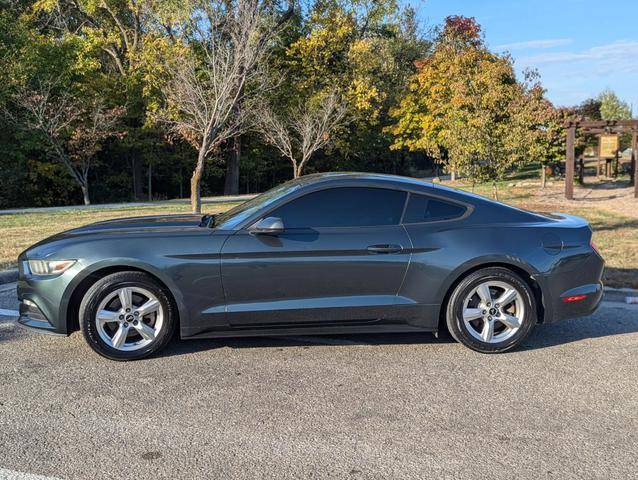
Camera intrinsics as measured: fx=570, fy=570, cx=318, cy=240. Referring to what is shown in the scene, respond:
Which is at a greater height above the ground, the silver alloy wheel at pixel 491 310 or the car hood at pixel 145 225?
the car hood at pixel 145 225

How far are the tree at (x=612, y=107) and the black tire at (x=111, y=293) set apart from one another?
5678cm

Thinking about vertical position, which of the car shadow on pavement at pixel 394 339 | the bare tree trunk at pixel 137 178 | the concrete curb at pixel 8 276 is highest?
the bare tree trunk at pixel 137 178

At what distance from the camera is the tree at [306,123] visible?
85.7 ft

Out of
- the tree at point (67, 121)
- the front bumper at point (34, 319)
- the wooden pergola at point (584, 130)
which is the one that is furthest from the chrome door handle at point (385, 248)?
the tree at point (67, 121)

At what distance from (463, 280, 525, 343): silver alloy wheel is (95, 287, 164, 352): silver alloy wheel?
252cm

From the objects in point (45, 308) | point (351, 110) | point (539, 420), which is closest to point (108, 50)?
point (351, 110)

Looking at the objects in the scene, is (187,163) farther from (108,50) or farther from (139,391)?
(139,391)

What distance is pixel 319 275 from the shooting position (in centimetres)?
455

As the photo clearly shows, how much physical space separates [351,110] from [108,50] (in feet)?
42.3

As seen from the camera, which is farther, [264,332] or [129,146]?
[129,146]

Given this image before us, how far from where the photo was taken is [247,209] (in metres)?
5.06

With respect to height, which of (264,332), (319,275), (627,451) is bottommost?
(627,451)

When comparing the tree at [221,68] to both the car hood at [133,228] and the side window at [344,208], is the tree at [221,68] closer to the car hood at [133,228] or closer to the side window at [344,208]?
the car hood at [133,228]

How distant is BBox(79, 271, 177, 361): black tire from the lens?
4.43m
